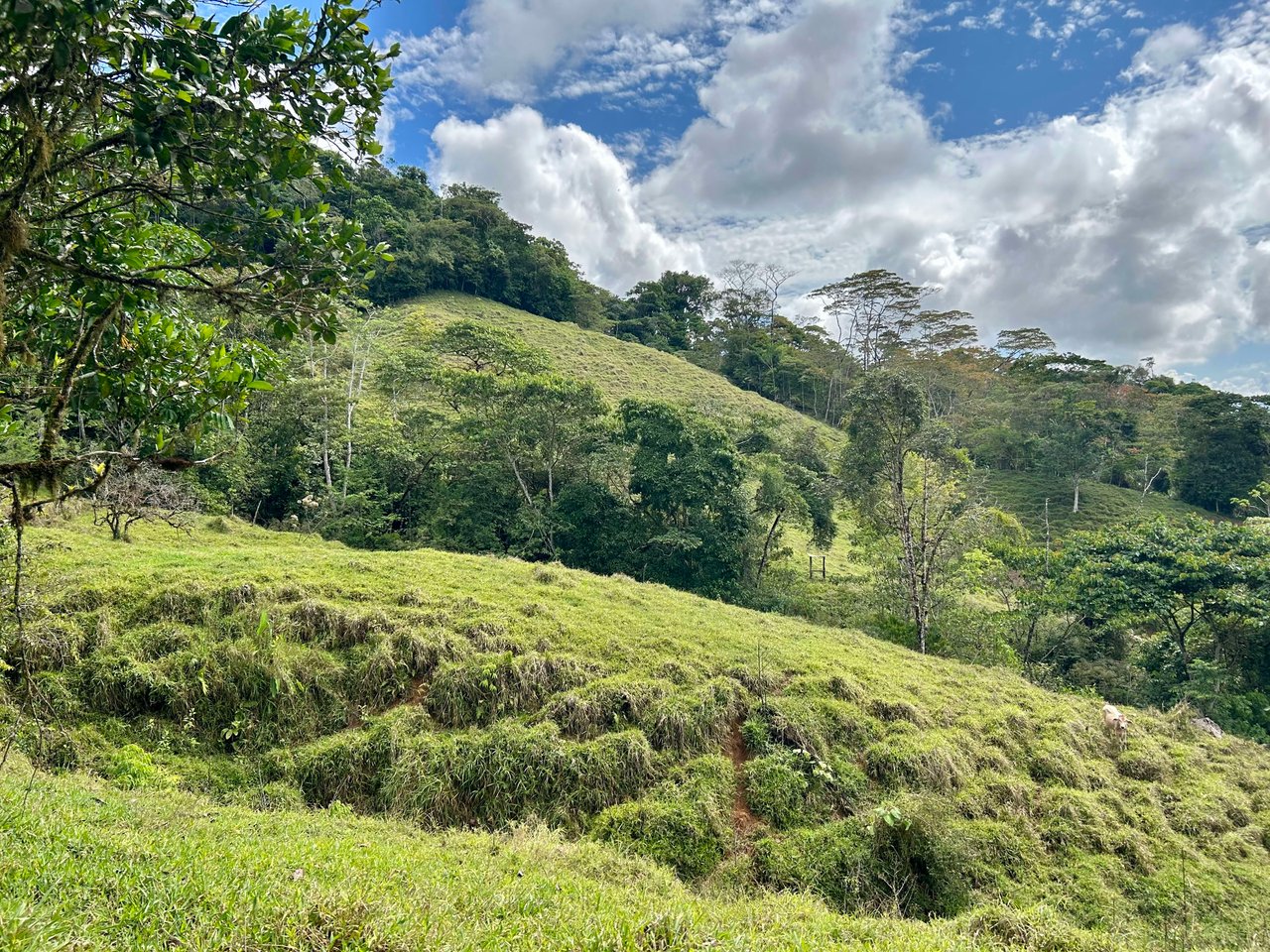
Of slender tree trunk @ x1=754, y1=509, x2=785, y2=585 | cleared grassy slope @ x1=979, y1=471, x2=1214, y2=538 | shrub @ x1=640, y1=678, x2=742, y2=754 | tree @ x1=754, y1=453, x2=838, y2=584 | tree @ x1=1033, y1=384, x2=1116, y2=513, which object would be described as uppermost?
tree @ x1=1033, y1=384, x2=1116, y2=513

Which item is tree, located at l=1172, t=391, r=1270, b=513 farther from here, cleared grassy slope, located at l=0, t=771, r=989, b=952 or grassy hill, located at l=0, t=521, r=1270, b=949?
cleared grassy slope, located at l=0, t=771, r=989, b=952

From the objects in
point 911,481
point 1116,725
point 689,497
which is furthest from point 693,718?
point 911,481

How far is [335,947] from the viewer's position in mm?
2586

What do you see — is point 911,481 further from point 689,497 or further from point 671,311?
point 671,311

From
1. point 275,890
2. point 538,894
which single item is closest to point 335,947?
point 275,890

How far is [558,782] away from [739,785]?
94.1 inches

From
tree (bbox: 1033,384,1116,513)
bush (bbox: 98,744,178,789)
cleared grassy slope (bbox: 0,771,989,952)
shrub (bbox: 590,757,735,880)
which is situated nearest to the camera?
cleared grassy slope (bbox: 0,771,989,952)

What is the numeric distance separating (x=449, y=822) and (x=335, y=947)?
4340mm

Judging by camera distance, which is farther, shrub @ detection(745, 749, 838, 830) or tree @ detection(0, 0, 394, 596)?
shrub @ detection(745, 749, 838, 830)

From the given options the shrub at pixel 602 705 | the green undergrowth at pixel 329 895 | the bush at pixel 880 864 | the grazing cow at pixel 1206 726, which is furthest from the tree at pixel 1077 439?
the green undergrowth at pixel 329 895

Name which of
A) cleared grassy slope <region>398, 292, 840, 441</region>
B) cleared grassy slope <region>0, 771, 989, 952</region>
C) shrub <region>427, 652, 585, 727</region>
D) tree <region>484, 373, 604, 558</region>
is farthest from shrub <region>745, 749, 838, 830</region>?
cleared grassy slope <region>398, 292, 840, 441</region>

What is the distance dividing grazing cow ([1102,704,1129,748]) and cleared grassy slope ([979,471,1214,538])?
2428 centimetres

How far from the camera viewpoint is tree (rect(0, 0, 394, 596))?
88.0 inches

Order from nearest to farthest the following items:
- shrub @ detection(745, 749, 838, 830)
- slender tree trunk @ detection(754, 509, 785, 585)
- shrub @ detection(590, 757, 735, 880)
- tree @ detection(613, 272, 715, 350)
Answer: shrub @ detection(590, 757, 735, 880) → shrub @ detection(745, 749, 838, 830) → slender tree trunk @ detection(754, 509, 785, 585) → tree @ detection(613, 272, 715, 350)
